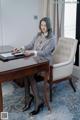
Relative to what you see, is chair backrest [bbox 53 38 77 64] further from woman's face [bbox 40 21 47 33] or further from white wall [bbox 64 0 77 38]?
white wall [bbox 64 0 77 38]

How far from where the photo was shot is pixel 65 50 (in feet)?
10.4

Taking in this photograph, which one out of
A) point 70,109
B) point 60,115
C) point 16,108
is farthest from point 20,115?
point 70,109

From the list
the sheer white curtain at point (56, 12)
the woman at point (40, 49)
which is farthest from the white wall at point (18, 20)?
the woman at point (40, 49)

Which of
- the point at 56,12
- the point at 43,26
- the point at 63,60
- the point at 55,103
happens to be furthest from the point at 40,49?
the point at 56,12

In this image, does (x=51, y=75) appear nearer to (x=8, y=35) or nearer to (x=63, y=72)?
(x=63, y=72)

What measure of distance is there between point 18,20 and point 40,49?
127 cm

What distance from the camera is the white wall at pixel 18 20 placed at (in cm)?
382

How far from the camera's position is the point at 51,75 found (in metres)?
2.85

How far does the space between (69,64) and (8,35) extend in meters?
1.50

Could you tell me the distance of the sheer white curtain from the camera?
3.89 m

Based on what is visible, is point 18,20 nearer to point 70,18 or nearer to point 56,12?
point 56,12

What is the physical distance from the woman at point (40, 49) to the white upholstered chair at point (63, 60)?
0.20 metres

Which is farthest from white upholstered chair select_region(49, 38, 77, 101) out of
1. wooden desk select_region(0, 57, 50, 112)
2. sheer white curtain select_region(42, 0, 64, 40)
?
sheer white curtain select_region(42, 0, 64, 40)

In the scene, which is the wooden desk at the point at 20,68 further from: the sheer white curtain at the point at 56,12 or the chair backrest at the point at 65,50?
the sheer white curtain at the point at 56,12
